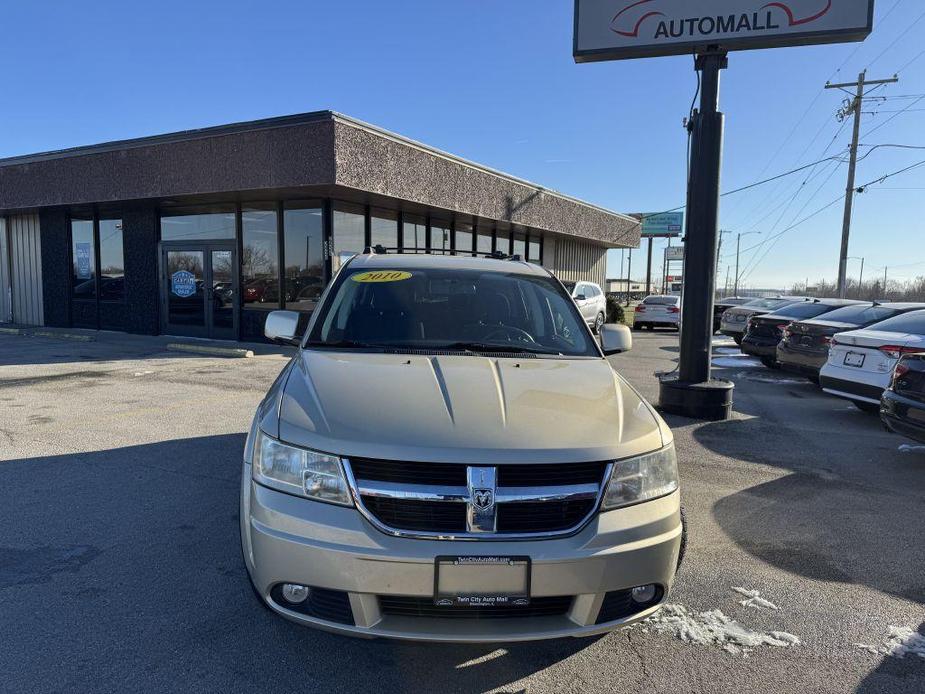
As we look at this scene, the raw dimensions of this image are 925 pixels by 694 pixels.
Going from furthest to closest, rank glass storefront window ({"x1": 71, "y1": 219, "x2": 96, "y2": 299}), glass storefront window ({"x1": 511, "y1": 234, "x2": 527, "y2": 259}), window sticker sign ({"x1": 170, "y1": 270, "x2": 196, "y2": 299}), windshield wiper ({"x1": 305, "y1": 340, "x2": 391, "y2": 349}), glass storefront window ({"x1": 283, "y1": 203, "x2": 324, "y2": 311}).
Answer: glass storefront window ({"x1": 511, "y1": 234, "x2": 527, "y2": 259}), glass storefront window ({"x1": 71, "y1": 219, "x2": 96, "y2": 299}), window sticker sign ({"x1": 170, "y1": 270, "x2": 196, "y2": 299}), glass storefront window ({"x1": 283, "y1": 203, "x2": 324, "y2": 311}), windshield wiper ({"x1": 305, "y1": 340, "x2": 391, "y2": 349})

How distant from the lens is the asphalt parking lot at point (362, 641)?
2.59m

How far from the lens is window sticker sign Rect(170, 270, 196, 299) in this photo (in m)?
15.4

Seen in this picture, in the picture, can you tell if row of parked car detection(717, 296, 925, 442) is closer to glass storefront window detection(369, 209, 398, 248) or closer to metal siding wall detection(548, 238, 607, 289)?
glass storefront window detection(369, 209, 398, 248)

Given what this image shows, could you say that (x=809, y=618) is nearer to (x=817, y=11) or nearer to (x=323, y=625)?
(x=323, y=625)

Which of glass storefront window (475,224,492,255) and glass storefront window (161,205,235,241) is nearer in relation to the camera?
glass storefront window (161,205,235,241)

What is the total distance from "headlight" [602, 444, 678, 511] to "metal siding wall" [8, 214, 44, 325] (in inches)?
793

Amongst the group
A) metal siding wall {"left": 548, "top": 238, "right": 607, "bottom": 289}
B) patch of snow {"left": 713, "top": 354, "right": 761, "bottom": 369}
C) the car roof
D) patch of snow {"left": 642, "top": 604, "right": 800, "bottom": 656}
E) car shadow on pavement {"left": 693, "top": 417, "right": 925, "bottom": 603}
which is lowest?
patch of snow {"left": 713, "top": 354, "right": 761, "bottom": 369}

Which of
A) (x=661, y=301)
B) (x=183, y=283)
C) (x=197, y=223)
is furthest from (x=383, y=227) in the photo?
(x=661, y=301)

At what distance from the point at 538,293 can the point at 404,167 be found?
949 centimetres

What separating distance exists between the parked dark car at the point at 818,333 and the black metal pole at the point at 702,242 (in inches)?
105

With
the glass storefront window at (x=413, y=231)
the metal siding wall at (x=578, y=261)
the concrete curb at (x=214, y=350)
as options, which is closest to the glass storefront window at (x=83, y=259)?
the concrete curb at (x=214, y=350)

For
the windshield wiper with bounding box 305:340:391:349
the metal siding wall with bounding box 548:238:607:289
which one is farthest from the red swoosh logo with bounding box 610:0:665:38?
the metal siding wall with bounding box 548:238:607:289

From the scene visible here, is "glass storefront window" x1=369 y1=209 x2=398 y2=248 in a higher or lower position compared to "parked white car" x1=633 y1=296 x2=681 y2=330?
higher

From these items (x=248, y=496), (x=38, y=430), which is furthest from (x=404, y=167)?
(x=248, y=496)
